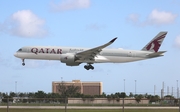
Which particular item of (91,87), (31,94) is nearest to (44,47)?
(31,94)

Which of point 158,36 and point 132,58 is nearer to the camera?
point 132,58

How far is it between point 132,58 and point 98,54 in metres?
5.16

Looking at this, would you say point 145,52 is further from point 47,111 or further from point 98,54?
A: point 47,111

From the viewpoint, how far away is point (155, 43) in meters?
67.2

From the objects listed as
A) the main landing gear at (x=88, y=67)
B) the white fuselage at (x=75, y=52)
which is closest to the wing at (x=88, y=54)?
the white fuselage at (x=75, y=52)

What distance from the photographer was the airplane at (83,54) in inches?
2347

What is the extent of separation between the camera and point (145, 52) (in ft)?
207

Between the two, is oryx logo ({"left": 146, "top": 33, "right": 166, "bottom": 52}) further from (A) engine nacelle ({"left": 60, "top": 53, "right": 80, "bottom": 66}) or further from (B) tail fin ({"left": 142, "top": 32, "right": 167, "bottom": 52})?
(A) engine nacelle ({"left": 60, "top": 53, "right": 80, "bottom": 66})

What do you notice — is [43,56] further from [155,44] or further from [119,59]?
[155,44]

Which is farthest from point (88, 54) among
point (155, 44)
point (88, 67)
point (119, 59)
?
point (155, 44)

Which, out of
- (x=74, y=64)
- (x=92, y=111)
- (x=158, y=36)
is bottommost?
(x=92, y=111)

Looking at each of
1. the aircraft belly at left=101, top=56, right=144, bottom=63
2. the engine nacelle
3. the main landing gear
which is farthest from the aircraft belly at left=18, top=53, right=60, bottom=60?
the aircraft belly at left=101, top=56, right=144, bottom=63

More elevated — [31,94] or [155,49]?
[155,49]

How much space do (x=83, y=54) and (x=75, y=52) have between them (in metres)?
1.38
